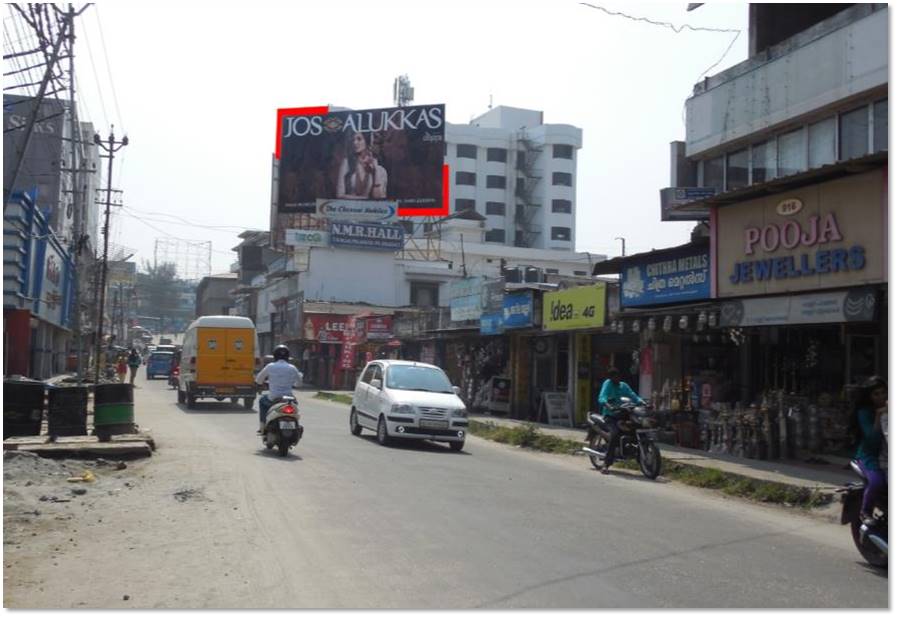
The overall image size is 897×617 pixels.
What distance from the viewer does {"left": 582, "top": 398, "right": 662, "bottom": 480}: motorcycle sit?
45.5 ft

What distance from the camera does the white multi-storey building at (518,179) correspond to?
88250 mm

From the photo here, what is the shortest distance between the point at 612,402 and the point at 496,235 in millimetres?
76310

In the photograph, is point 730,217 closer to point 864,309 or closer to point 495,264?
point 864,309

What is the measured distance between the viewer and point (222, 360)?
27.9 meters

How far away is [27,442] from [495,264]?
194 ft

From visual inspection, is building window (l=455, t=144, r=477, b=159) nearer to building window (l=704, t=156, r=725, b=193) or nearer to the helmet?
building window (l=704, t=156, r=725, b=193)

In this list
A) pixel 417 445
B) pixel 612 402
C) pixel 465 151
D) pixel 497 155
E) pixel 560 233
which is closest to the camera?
pixel 612 402

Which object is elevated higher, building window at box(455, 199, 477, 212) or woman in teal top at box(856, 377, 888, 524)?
building window at box(455, 199, 477, 212)

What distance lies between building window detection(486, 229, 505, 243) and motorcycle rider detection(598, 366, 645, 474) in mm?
75248

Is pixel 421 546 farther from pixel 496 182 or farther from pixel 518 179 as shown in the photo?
pixel 496 182

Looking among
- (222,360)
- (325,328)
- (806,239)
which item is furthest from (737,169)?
(325,328)

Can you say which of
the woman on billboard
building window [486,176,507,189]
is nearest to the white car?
the woman on billboard

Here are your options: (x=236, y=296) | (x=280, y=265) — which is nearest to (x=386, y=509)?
(x=280, y=265)

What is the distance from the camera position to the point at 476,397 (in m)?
29.4
